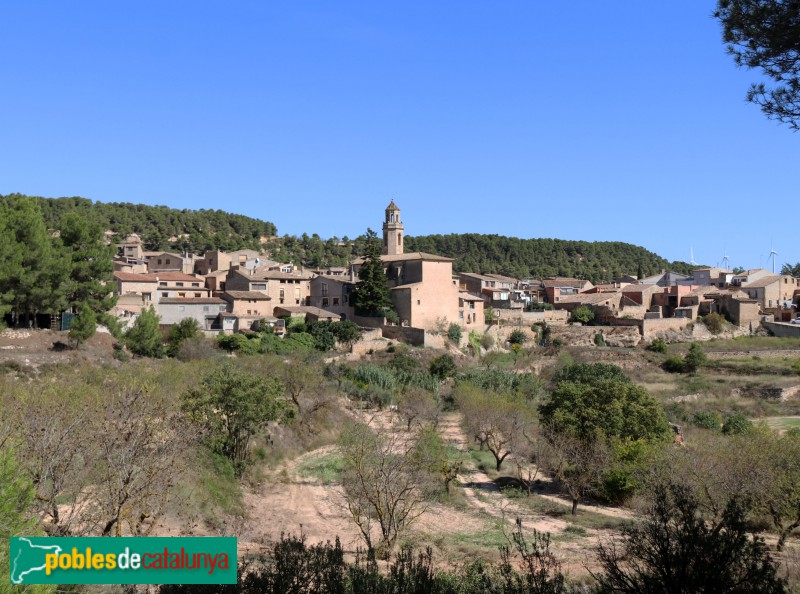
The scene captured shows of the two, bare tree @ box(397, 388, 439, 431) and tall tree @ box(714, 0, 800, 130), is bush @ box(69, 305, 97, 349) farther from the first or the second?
tall tree @ box(714, 0, 800, 130)

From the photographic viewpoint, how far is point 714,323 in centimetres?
6269

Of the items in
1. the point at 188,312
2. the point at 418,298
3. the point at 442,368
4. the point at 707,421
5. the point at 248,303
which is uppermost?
the point at 418,298

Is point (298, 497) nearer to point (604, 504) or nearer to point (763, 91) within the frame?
point (604, 504)

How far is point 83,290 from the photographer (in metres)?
41.0

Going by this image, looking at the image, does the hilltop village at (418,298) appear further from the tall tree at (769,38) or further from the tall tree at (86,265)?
the tall tree at (769,38)

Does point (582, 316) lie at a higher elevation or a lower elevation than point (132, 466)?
higher

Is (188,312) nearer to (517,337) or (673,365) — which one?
(517,337)

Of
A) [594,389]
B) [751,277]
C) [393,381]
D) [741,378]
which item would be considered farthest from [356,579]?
[751,277]

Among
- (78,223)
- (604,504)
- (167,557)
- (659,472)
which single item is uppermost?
(78,223)

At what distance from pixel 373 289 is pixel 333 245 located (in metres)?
47.5

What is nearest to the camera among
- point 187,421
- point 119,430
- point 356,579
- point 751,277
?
point 356,579

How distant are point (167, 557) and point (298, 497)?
47.5 feet

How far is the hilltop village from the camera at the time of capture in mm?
52000

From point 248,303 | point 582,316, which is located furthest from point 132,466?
point 582,316
